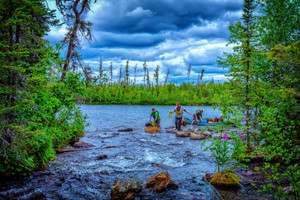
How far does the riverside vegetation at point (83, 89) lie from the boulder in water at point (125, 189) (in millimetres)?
3274

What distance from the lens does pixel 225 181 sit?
7863 mm

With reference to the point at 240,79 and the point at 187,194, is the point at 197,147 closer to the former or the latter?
the point at 240,79

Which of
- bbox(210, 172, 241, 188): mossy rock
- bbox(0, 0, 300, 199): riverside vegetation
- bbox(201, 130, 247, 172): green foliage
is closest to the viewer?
bbox(0, 0, 300, 199): riverside vegetation

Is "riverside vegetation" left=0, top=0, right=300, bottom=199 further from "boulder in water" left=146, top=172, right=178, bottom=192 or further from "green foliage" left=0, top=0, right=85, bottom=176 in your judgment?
"boulder in water" left=146, top=172, right=178, bottom=192

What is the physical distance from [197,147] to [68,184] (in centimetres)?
1020

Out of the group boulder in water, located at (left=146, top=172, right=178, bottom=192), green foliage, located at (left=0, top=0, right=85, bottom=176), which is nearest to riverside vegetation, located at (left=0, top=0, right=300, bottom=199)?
green foliage, located at (left=0, top=0, right=85, bottom=176)

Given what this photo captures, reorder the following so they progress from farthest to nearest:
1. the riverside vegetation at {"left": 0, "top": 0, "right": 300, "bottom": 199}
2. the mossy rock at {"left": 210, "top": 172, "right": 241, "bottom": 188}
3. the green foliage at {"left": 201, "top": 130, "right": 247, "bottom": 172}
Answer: the mossy rock at {"left": 210, "top": 172, "right": 241, "bottom": 188} → the green foliage at {"left": 201, "top": 130, "right": 247, "bottom": 172} → the riverside vegetation at {"left": 0, "top": 0, "right": 300, "bottom": 199}

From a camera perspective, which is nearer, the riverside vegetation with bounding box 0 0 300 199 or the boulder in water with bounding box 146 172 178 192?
the riverside vegetation with bounding box 0 0 300 199

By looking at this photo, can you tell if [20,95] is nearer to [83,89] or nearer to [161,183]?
[83,89]

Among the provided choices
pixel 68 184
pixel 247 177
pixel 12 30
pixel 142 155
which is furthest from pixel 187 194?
pixel 12 30

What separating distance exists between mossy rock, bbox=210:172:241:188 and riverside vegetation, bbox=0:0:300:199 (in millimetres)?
1066

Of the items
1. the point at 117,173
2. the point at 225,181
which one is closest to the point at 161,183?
the point at 225,181

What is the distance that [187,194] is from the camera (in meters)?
7.40

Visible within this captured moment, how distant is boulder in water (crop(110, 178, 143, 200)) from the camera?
6.80 meters
